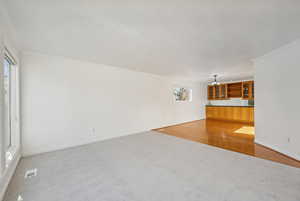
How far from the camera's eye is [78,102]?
3.16m

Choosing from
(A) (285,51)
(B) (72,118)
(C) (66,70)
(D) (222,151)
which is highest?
(A) (285,51)

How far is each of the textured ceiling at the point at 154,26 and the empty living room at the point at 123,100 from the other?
0.02m

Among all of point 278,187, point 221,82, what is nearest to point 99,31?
point 278,187

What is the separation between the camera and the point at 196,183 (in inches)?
64.6

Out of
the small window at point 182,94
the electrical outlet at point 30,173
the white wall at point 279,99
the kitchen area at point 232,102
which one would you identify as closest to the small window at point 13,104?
the electrical outlet at point 30,173

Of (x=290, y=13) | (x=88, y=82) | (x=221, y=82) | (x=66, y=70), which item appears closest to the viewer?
(x=290, y=13)

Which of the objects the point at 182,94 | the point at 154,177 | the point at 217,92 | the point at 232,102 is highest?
the point at 217,92

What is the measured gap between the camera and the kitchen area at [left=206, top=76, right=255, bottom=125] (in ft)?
18.9

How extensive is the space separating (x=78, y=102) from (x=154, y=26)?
267 centimetres

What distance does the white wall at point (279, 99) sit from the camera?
2.27 m

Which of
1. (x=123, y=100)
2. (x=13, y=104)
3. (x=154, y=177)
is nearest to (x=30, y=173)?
(x=13, y=104)

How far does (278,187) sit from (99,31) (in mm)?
3287

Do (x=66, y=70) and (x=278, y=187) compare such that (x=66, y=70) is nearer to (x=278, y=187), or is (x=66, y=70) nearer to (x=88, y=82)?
(x=88, y=82)

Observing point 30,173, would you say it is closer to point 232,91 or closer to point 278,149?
point 278,149
